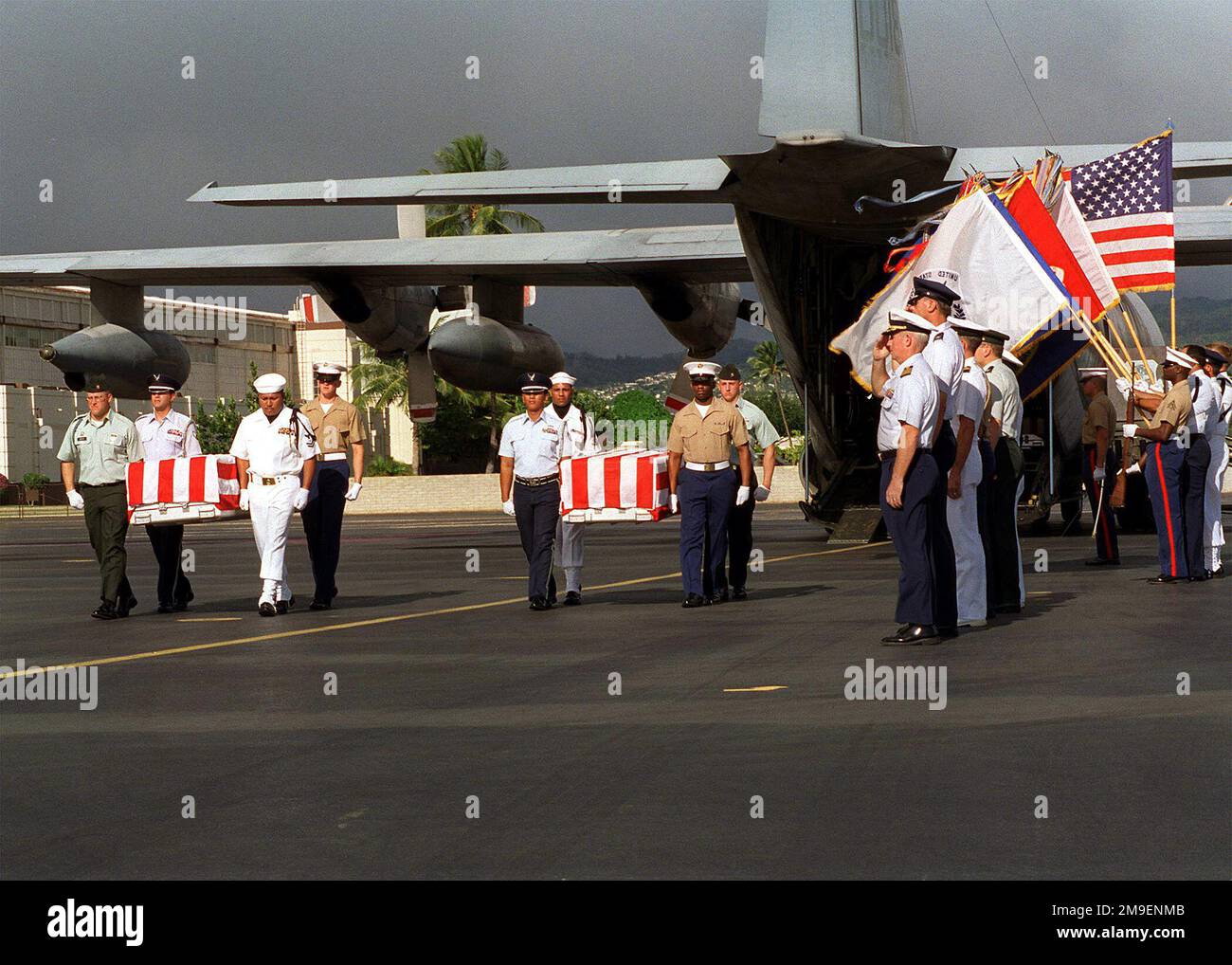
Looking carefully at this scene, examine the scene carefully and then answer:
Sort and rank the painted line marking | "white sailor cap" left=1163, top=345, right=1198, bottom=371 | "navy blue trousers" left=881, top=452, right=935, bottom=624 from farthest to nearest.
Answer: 1. "white sailor cap" left=1163, top=345, right=1198, bottom=371
2. "navy blue trousers" left=881, top=452, right=935, bottom=624
3. the painted line marking

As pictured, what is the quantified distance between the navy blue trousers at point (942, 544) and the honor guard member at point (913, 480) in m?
0.05

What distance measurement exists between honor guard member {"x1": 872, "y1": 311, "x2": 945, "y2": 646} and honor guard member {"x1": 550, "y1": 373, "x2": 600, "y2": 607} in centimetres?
416

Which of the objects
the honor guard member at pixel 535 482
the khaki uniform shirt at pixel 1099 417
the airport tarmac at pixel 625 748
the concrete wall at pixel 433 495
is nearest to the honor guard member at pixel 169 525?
the airport tarmac at pixel 625 748

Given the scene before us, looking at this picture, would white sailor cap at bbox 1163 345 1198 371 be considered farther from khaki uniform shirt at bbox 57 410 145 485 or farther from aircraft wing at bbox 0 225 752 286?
khaki uniform shirt at bbox 57 410 145 485

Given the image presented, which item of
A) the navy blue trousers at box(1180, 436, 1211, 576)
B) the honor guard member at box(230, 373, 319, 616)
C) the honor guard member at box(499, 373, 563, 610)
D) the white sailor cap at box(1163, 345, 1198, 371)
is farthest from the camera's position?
the white sailor cap at box(1163, 345, 1198, 371)

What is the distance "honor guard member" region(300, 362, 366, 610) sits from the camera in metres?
13.6

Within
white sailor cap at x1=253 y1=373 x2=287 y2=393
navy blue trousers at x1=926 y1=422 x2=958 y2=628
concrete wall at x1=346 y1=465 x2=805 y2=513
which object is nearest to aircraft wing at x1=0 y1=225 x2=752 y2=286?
white sailor cap at x1=253 y1=373 x2=287 y2=393

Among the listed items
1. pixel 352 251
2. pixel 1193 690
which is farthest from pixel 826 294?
pixel 1193 690

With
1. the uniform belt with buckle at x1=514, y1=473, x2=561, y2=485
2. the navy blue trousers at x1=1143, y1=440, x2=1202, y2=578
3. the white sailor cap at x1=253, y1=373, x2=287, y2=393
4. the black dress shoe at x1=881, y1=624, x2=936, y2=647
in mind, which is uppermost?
the white sailor cap at x1=253, y1=373, x2=287, y2=393

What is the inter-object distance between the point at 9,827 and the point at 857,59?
1210 centimetres

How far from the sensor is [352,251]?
24.0m
